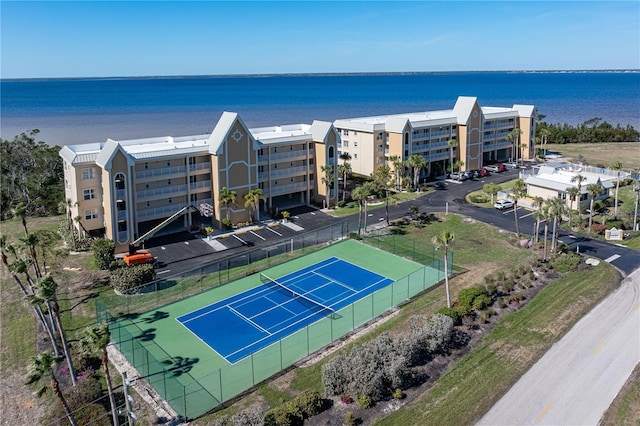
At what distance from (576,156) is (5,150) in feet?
321

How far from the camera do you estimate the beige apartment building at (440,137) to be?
8069cm

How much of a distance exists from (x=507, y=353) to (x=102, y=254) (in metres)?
34.5

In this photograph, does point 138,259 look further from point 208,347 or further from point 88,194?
point 208,347

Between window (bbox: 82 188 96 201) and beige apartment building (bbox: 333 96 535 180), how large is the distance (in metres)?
42.1

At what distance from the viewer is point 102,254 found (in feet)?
155

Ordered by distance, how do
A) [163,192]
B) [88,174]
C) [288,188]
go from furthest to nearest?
1. [288,188]
2. [163,192]
3. [88,174]

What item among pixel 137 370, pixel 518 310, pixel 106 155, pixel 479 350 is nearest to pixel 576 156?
pixel 518 310

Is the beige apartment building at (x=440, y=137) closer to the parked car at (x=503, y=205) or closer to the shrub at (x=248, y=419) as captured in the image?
the parked car at (x=503, y=205)

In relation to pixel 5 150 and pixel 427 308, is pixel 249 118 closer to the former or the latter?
pixel 5 150

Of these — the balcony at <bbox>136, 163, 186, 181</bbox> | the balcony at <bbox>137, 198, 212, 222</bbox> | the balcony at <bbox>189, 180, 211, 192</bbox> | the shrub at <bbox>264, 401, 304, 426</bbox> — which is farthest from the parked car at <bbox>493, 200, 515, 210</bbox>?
the shrub at <bbox>264, 401, 304, 426</bbox>

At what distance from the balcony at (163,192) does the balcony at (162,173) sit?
129cm

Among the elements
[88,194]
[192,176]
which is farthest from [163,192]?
[88,194]

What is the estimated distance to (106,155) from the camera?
5072 cm

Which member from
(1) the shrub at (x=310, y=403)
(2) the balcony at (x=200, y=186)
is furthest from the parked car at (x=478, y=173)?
(1) the shrub at (x=310, y=403)
